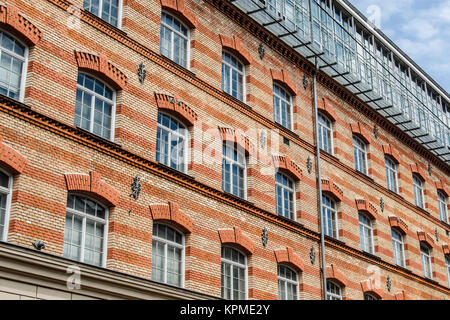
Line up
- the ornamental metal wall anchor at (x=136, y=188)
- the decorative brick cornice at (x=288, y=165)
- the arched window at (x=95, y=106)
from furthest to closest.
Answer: the decorative brick cornice at (x=288, y=165)
the ornamental metal wall anchor at (x=136, y=188)
the arched window at (x=95, y=106)

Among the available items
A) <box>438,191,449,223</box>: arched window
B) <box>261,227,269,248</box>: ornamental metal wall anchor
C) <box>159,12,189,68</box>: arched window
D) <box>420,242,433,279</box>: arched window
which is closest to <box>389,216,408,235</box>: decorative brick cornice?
<box>420,242,433,279</box>: arched window

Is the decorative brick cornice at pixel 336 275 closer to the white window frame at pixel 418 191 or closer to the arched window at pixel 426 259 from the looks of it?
the arched window at pixel 426 259

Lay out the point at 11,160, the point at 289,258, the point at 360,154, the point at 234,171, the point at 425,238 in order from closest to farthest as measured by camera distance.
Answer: the point at 11,160
the point at 234,171
the point at 289,258
the point at 360,154
the point at 425,238

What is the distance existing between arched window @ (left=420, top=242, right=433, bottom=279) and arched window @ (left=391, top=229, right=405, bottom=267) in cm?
196

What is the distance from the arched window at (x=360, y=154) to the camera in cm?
2845

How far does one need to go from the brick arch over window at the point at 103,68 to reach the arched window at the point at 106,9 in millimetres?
1444

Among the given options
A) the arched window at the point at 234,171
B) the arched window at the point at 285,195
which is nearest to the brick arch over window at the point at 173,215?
the arched window at the point at 234,171

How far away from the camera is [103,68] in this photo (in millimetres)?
17578

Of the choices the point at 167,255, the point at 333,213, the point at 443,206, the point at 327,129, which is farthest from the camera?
the point at 443,206

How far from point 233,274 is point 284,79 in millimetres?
7934

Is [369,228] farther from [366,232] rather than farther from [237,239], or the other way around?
[237,239]

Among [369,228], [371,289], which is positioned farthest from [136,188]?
[369,228]
